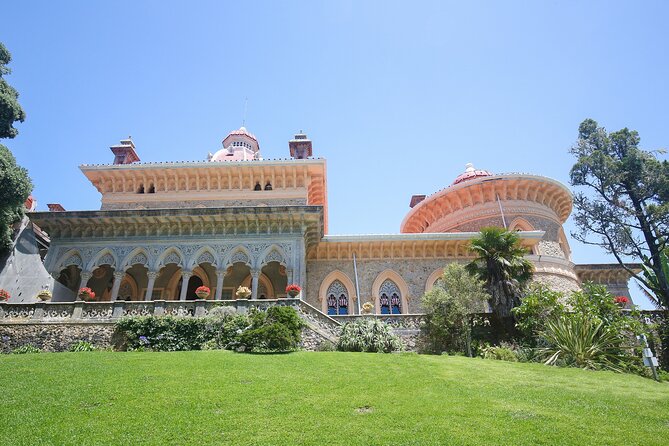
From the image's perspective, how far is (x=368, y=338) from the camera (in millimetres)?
13906

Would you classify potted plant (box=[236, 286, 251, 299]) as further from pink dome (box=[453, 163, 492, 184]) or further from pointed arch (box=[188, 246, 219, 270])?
pink dome (box=[453, 163, 492, 184])

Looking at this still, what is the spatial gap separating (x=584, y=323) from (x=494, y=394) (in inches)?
254

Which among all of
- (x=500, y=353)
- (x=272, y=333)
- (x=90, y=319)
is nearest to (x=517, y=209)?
(x=500, y=353)

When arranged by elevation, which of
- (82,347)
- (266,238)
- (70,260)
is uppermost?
(266,238)

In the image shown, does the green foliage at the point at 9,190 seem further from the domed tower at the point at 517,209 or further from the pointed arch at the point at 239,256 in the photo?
the domed tower at the point at 517,209

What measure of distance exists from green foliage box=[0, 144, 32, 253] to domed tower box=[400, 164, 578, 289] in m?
20.8

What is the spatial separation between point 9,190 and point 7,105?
4.26m

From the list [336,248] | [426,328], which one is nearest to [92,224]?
[336,248]

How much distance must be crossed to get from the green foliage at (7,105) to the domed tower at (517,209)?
2173cm

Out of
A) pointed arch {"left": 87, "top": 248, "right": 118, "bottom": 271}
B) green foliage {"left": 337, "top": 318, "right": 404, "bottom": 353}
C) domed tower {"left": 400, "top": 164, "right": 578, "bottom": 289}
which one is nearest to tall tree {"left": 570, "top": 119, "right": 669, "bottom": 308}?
domed tower {"left": 400, "top": 164, "right": 578, "bottom": 289}

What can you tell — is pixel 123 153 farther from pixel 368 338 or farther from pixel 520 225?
pixel 520 225

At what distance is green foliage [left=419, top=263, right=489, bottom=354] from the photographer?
1491cm

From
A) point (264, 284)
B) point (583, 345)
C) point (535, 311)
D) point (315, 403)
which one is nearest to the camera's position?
point (315, 403)

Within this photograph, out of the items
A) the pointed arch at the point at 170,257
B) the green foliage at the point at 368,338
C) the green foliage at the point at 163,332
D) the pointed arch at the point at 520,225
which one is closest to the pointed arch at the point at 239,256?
the pointed arch at the point at 170,257
